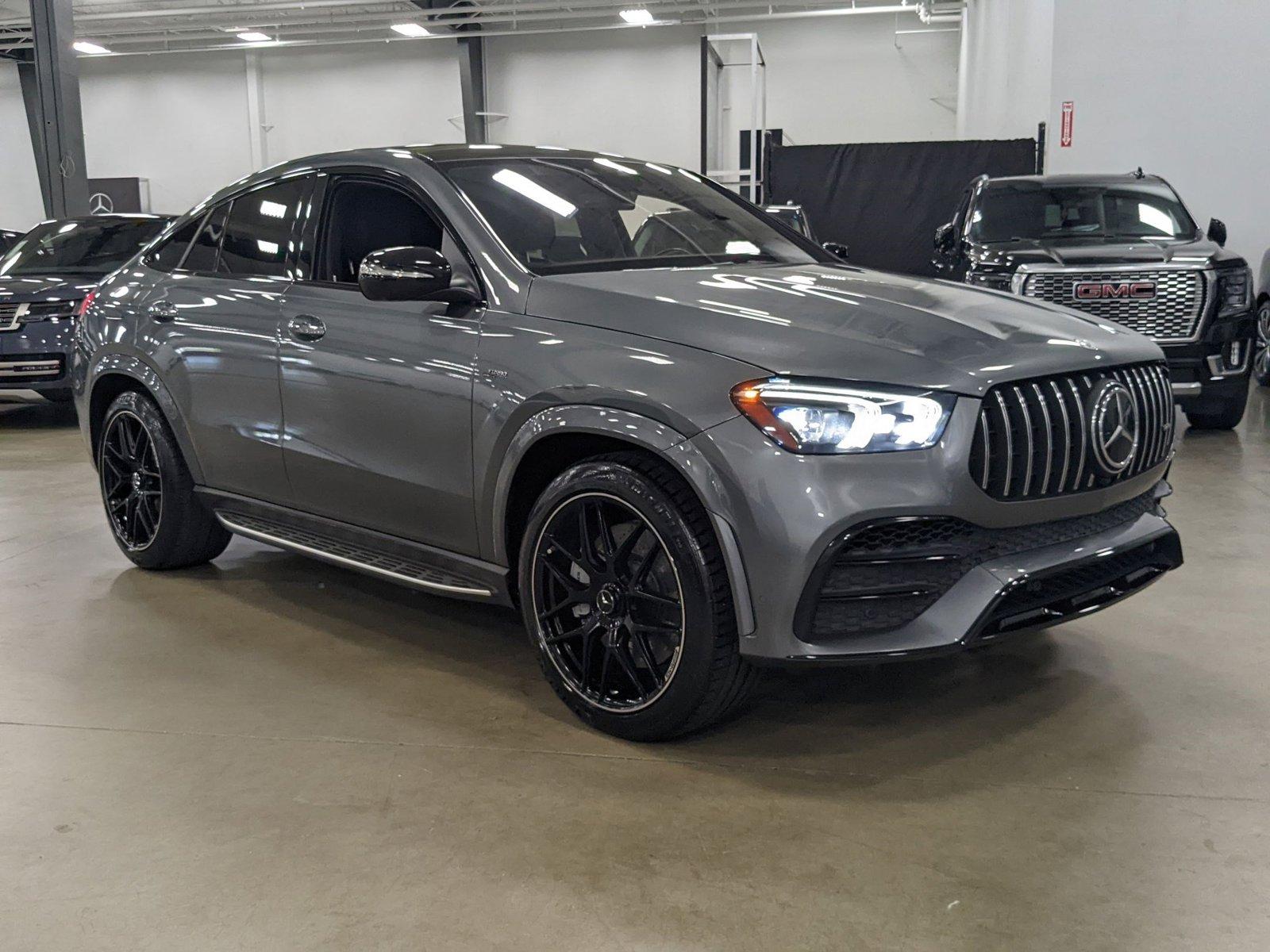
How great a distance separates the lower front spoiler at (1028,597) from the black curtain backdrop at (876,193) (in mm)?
12951

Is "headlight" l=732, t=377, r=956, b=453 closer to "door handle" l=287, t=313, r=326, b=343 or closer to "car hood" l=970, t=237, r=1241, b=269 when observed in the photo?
"door handle" l=287, t=313, r=326, b=343

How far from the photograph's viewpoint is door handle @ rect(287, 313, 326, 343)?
3.59 metres

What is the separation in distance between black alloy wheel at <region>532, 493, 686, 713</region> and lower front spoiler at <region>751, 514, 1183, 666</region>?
0.98 ft

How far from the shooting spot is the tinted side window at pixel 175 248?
4.37m

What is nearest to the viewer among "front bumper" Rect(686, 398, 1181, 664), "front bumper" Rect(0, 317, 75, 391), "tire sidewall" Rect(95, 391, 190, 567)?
"front bumper" Rect(686, 398, 1181, 664)

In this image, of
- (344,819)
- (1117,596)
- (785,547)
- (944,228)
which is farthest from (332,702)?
(944,228)

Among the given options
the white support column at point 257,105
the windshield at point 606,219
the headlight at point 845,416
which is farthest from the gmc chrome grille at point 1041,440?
the white support column at point 257,105

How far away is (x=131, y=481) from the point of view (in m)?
4.56

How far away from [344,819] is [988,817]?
1.39m

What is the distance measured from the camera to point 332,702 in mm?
3277

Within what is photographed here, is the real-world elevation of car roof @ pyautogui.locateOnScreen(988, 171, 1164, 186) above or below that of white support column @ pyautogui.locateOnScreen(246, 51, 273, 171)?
below

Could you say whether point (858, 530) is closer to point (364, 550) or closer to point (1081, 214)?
point (364, 550)

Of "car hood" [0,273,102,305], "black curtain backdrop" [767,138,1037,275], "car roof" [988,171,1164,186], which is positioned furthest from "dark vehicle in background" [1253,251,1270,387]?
"car hood" [0,273,102,305]

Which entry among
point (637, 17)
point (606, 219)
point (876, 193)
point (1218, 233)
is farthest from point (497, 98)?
point (606, 219)
